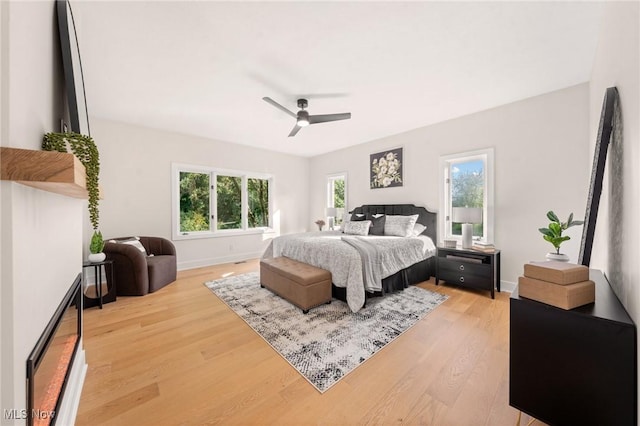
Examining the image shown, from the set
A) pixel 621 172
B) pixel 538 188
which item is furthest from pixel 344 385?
pixel 538 188

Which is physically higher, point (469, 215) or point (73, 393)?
point (469, 215)

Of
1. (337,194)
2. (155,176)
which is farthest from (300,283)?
(337,194)

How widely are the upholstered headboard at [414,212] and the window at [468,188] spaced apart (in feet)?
0.50

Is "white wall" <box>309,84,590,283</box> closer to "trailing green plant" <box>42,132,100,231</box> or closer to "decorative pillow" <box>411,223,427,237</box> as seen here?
"decorative pillow" <box>411,223,427,237</box>

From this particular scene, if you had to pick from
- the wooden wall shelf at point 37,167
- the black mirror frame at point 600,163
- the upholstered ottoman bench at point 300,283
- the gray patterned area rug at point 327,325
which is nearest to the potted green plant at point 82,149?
the wooden wall shelf at point 37,167

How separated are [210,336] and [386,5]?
3.08m

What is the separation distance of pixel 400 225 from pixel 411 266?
766 millimetres

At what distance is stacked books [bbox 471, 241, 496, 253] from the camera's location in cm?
329

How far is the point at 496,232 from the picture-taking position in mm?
3564

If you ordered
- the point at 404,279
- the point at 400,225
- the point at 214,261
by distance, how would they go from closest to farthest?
the point at 404,279
the point at 400,225
the point at 214,261

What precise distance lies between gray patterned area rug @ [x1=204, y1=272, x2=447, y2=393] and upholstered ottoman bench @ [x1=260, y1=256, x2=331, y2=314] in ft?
0.36

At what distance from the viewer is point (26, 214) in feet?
2.58

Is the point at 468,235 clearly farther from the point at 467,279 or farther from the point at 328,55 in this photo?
the point at 328,55

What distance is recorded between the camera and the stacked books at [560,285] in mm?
1147
